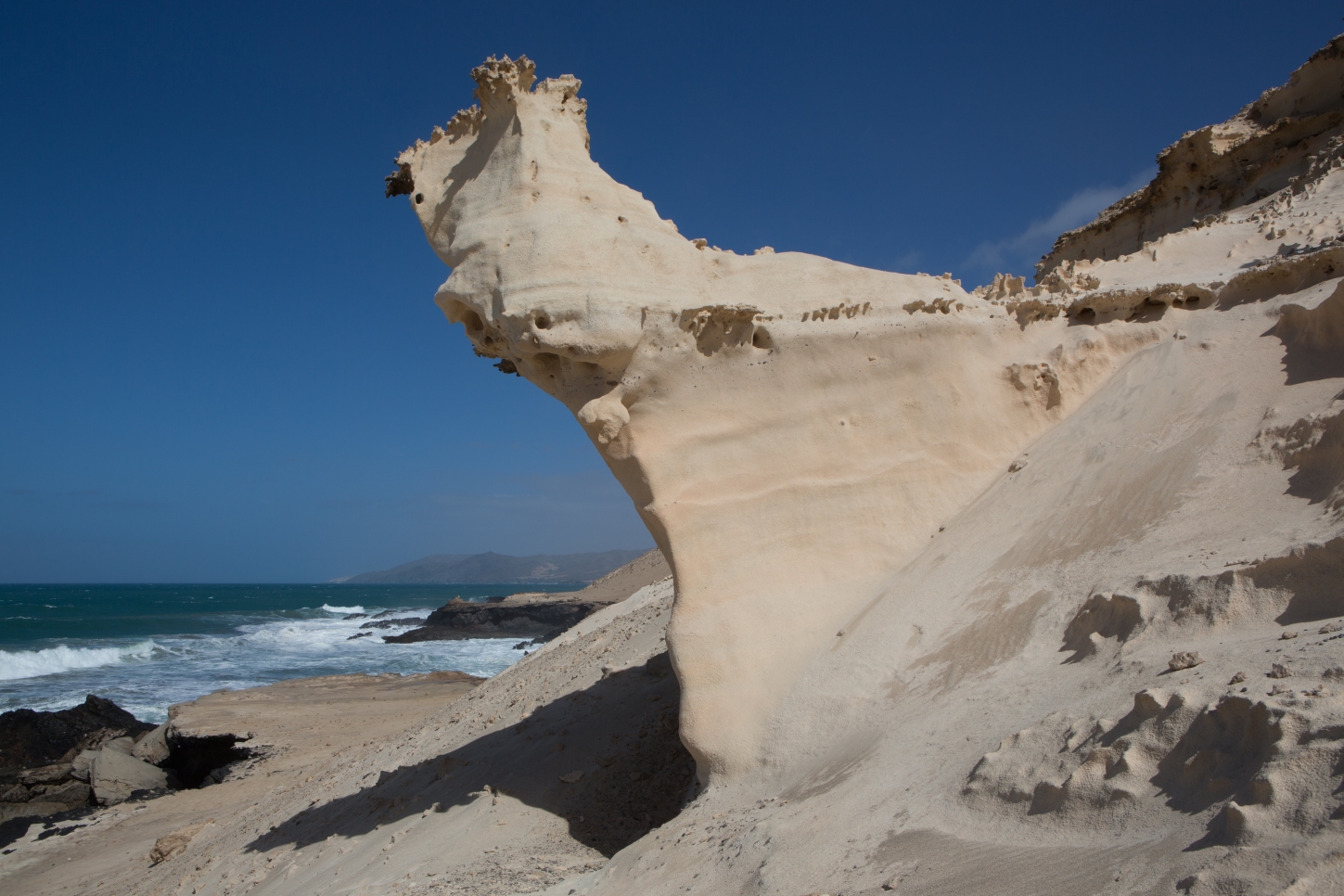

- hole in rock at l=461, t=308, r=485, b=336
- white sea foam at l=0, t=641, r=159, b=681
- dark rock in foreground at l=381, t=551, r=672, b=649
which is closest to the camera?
hole in rock at l=461, t=308, r=485, b=336

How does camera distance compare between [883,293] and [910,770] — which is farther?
[883,293]

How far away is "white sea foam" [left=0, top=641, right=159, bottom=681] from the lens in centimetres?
2431

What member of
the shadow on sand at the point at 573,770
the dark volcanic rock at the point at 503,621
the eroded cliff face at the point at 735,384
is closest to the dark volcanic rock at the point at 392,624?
the dark volcanic rock at the point at 503,621

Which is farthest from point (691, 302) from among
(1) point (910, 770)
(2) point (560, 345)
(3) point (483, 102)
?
(1) point (910, 770)

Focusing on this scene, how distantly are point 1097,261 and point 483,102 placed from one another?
5.73m

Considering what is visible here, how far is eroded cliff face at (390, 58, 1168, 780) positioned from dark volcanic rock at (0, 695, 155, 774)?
11098 mm

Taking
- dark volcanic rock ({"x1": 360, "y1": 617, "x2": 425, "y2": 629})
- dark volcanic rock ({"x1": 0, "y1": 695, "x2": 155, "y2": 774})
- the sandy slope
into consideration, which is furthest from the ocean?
the sandy slope

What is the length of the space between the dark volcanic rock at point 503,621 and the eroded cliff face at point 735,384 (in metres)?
25.5

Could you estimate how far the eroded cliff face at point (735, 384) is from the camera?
530 cm

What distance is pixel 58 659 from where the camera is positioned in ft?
87.1

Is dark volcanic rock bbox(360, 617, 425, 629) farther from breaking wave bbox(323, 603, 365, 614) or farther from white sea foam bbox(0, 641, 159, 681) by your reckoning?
breaking wave bbox(323, 603, 365, 614)

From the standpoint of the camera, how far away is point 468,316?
19.5 ft

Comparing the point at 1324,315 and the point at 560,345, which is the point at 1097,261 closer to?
the point at 1324,315

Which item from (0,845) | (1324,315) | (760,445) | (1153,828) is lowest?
(0,845)
